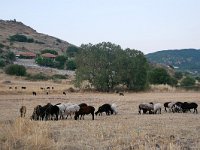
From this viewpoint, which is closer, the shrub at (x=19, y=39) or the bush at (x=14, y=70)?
the bush at (x=14, y=70)

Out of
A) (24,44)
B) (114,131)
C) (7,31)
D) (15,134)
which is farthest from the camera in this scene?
(7,31)

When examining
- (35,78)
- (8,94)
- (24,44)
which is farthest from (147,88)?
(24,44)

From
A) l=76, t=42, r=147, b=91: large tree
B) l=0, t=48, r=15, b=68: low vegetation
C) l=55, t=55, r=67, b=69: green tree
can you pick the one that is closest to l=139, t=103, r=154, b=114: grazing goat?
l=76, t=42, r=147, b=91: large tree

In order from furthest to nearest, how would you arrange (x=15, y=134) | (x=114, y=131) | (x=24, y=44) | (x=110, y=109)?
(x=24, y=44) < (x=110, y=109) < (x=114, y=131) < (x=15, y=134)

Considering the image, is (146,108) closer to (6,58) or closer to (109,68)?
(109,68)

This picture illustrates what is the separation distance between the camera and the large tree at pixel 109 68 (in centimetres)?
5909

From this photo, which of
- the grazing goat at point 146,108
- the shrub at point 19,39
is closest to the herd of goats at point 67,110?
the grazing goat at point 146,108

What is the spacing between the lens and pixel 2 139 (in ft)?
49.4

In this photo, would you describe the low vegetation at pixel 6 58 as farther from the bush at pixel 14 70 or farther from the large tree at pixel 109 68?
the large tree at pixel 109 68

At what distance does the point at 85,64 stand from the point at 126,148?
46319mm

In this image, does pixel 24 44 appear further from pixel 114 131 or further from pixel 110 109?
pixel 114 131

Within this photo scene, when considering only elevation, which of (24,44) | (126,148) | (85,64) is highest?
(24,44)

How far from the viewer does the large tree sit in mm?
59094

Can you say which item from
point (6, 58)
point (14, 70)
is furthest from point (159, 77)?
point (6, 58)
